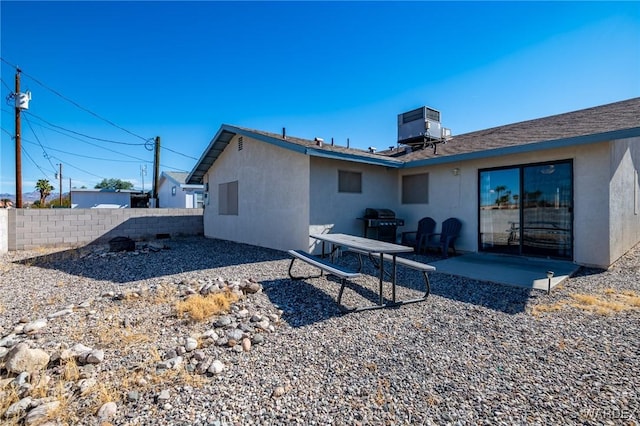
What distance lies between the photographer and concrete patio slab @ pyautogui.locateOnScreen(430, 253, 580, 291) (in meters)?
4.93

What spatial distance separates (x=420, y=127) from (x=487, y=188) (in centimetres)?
428

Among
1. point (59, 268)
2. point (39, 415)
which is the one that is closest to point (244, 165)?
point (59, 268)

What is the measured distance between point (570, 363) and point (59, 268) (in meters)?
8.81

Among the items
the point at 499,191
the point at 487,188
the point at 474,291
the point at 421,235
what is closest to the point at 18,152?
the point at 421,235

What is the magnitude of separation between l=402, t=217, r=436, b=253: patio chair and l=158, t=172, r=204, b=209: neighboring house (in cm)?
1569

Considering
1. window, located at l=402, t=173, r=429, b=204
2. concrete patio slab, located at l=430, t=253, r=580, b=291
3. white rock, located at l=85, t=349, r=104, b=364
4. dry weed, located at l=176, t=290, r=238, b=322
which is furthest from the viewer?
window, located at l=402, t=173, r=429, b=204

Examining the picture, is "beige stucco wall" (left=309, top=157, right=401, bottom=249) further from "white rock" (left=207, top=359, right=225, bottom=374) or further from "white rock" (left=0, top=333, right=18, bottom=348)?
"white rock" (left=0, top=333, right=18, bottom=348)

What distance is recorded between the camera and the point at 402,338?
2977 millimetres

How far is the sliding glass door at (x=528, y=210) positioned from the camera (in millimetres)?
6301

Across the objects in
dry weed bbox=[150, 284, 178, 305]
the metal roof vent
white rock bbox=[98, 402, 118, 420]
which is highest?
the metal roof vent

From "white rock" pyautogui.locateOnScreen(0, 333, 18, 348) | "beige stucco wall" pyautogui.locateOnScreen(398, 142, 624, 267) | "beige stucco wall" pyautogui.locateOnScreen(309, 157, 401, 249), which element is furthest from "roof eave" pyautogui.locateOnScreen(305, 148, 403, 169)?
"white rock" pyautogui.locateOnScreen(0, 333, 18, 348)

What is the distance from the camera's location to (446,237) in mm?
7656

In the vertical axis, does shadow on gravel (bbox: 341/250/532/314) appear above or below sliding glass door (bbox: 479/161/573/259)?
below

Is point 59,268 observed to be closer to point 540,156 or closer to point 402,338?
point 402,338
